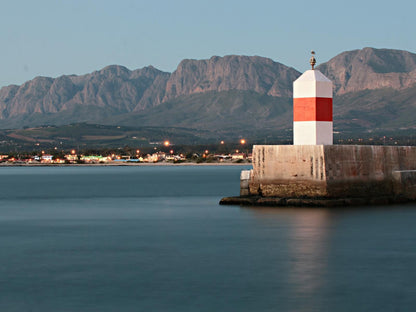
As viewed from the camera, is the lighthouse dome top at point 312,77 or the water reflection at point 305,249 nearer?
the water reflection at point 305,249

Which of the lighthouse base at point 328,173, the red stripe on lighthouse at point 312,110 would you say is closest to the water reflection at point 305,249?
the lighthouse base at point 328,173

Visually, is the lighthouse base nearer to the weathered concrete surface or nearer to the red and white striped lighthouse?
the weathered concrete surface

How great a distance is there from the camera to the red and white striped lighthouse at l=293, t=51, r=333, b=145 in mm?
34125

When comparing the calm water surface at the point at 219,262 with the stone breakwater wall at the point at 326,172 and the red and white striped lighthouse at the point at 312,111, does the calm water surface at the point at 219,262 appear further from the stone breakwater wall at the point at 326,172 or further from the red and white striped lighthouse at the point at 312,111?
the red and white striped lighthouse at the point at 312,111

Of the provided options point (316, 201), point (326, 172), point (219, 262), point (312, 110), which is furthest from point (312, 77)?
point (219, 262)

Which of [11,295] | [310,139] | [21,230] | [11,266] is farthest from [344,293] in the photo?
[21,230]

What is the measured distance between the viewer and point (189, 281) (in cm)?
2052

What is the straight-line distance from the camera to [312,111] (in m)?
34.0

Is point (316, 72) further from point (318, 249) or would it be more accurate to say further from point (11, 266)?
point (11, 266)

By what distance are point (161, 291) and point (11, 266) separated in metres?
6.28

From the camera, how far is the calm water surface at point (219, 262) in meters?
18.3

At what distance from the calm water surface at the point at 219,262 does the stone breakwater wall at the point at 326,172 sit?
103 centimetres

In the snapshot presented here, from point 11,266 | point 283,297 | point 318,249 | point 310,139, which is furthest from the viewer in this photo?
point 310,139

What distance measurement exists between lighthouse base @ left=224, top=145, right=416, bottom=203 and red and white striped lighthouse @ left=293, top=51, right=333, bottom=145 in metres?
0.47
